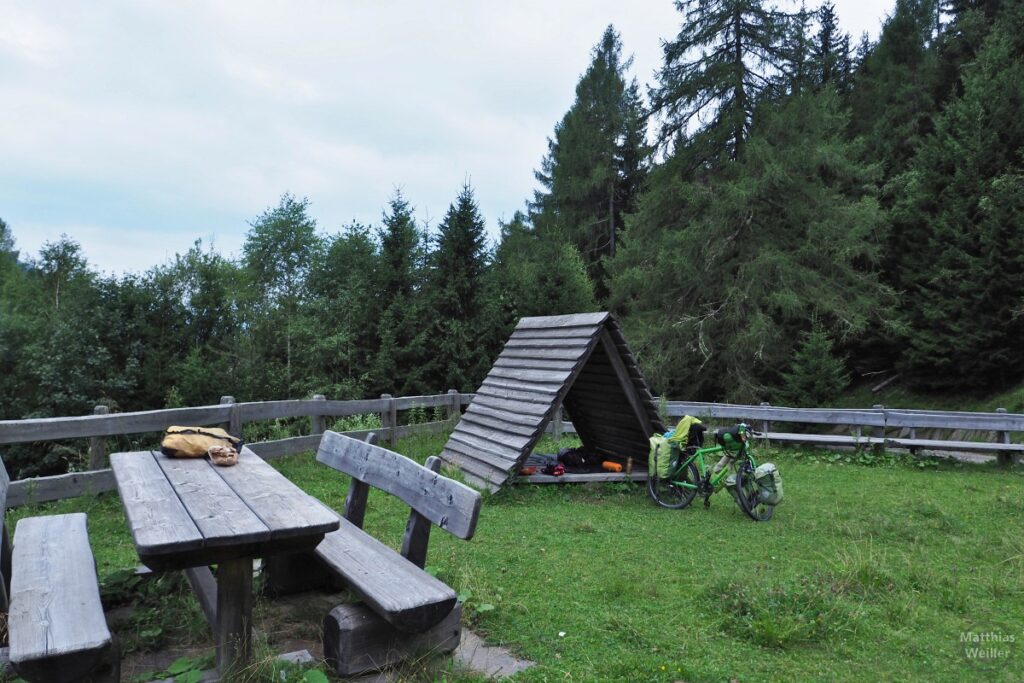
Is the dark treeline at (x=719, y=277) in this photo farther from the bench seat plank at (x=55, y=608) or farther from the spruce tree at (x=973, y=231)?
the bench seat plank at (x=55, y=608)

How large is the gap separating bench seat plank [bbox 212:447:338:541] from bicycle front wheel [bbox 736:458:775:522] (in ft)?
16.7

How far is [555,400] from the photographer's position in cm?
786

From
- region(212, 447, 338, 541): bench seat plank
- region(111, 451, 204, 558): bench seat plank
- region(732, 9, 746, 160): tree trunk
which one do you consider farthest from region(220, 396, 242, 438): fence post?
region(732, 9, 746, 160): tree trunk

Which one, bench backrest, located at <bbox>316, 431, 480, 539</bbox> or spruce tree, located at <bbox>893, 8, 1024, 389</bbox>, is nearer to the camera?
bench backrest, located at <bbox>316, 431, 480, 539</bbox>

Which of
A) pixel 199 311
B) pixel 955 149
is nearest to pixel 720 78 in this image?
pixel 955 149

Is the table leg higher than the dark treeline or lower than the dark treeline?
lower

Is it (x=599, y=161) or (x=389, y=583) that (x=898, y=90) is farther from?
(x=389, y=583)

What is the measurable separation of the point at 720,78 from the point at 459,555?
20200 mm

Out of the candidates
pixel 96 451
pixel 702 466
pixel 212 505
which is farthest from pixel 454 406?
pixel 212 505

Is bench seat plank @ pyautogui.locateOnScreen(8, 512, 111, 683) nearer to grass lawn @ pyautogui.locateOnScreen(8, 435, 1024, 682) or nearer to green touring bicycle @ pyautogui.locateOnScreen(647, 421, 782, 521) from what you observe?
grass lawn @ pyautogui.locateOnScreen(8, 435, 1024, 682)

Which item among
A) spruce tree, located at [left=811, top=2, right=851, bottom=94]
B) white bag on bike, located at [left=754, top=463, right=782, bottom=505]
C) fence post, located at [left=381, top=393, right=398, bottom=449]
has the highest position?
spruce tree, located at [left=811, top=2, right=851, bottom=94]

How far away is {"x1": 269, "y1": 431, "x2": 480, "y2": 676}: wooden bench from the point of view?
9.41ft

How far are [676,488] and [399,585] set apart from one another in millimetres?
5423

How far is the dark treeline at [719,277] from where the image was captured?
16.0 m
